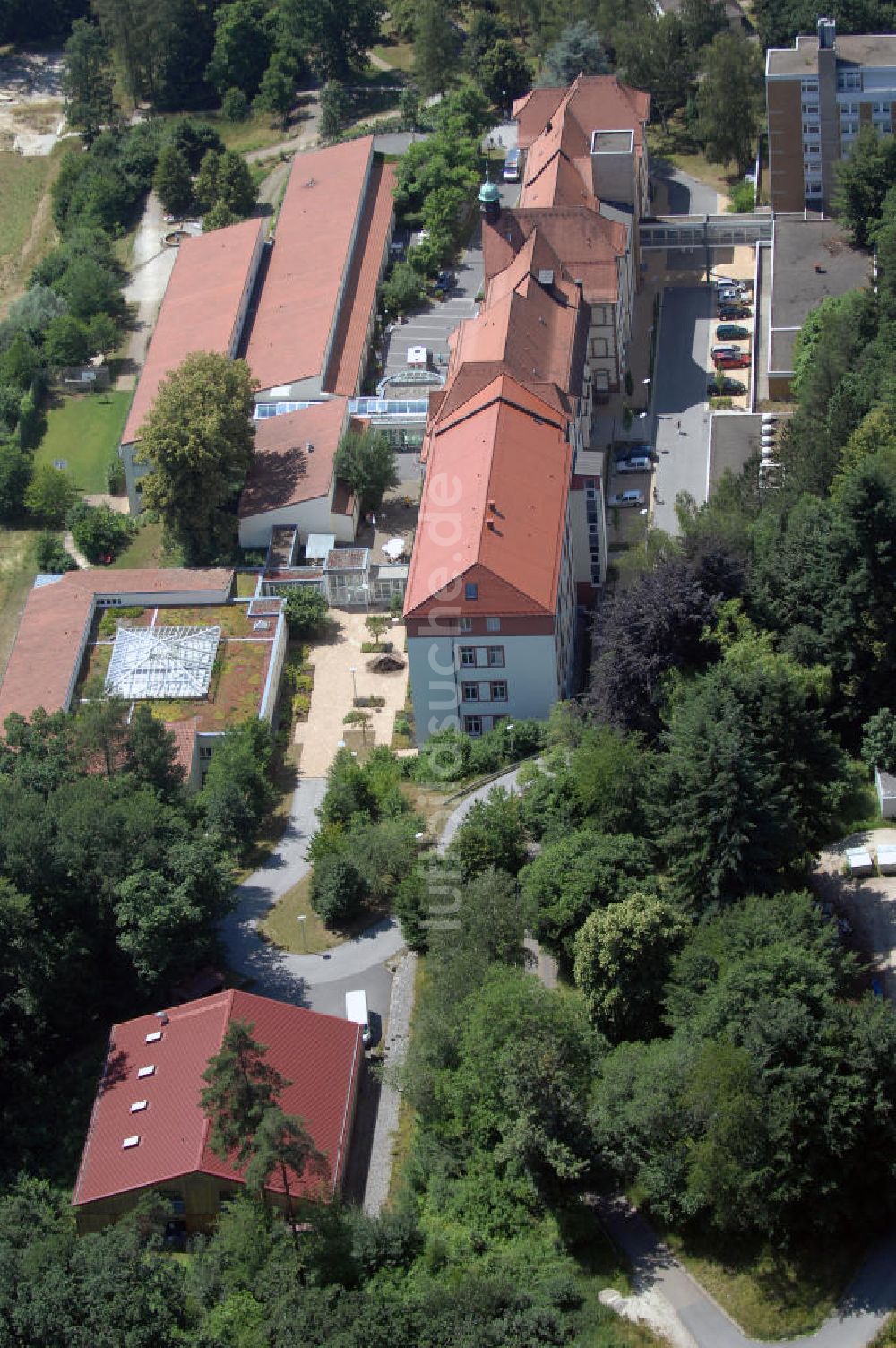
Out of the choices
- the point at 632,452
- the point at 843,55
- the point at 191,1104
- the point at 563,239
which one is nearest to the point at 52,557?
the point at 632,452

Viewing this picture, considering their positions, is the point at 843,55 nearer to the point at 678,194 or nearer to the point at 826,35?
the point at 826,35

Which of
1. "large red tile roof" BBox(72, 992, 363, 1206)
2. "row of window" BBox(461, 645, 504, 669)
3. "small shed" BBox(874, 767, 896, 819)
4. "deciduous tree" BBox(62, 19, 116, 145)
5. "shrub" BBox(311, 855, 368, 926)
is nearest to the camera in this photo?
"large red tile roof" BBox(72, 992, 363, 1206)

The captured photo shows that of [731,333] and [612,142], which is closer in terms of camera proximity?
[731,333]

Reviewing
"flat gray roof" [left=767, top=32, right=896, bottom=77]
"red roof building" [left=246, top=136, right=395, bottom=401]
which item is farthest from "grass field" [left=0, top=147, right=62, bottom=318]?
"flat gray roof" [left=767, top=32, right=896, bottom=77]

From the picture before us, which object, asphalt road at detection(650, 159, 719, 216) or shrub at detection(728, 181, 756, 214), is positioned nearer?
shrub at detection(728, 181, 756, 214)

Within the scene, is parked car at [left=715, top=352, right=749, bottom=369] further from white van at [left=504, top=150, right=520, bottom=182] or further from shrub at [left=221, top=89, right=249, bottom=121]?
shrub at [left=221, top=89, right=249, bottom=121]

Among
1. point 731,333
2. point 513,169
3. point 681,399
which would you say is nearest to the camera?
point 681,399
